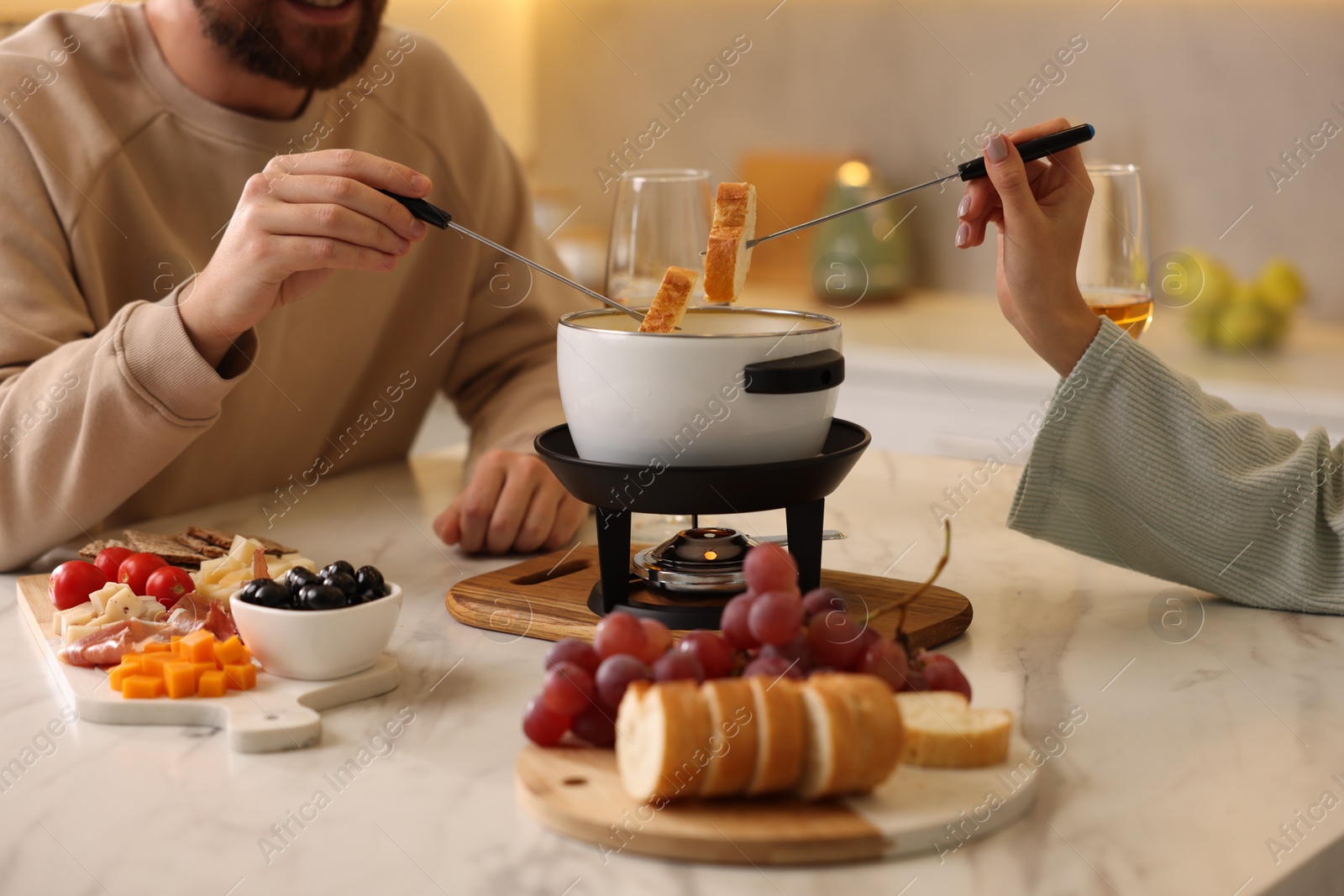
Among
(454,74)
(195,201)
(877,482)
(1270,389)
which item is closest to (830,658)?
(877,482)

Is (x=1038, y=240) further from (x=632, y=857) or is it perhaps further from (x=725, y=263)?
(x=632, y=857)

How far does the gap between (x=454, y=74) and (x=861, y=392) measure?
1.21 metres

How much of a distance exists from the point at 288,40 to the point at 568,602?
0.83m

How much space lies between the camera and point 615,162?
3.75 meters

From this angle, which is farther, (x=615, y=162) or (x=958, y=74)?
(x=615, y=162)

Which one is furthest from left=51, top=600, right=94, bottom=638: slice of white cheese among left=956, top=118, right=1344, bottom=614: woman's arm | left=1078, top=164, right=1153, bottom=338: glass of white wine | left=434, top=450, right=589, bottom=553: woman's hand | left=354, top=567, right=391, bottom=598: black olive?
left=1078, top=164, right=1153, bottom=338: glass of white wine

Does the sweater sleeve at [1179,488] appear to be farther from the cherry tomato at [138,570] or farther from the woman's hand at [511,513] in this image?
the cherry tomato at [138,570]

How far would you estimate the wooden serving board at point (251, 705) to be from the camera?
31.9 inches

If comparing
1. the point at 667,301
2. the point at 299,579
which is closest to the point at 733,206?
the point at 667,301

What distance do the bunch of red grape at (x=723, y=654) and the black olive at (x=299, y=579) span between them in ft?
0.71

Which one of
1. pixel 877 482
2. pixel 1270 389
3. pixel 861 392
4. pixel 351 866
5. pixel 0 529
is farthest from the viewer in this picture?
pixel 861 392

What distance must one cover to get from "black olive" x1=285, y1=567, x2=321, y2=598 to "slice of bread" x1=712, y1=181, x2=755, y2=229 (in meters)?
0.45

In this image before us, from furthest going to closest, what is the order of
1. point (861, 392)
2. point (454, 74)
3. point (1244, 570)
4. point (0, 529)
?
1. point (861, 392)
2. point (454, 74)
3. point (0, 529)
4. point (1244, 570)

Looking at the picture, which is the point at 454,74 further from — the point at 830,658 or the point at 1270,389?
the point at 1270,389
